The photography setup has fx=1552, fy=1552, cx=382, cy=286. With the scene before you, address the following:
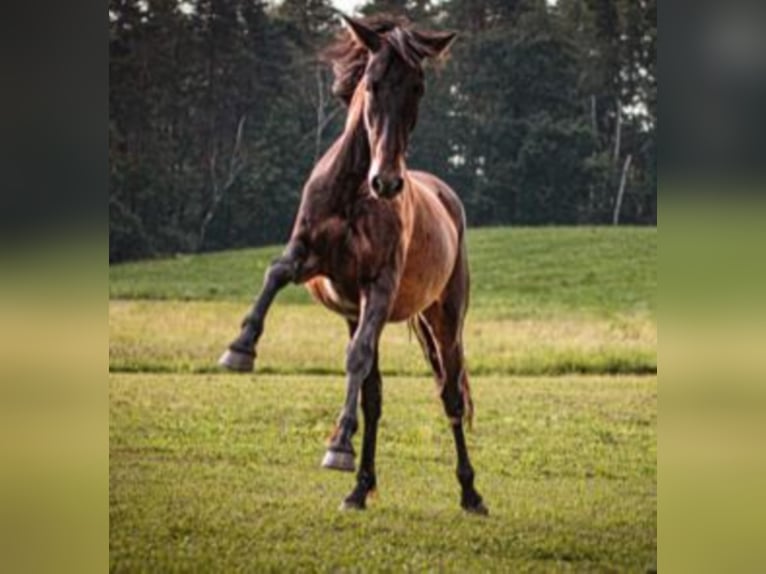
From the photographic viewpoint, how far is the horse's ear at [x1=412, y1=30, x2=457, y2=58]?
610cm

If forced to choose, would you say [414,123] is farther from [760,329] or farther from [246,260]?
[760,329]

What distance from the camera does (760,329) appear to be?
645cm

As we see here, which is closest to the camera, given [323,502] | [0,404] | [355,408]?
[355,408]

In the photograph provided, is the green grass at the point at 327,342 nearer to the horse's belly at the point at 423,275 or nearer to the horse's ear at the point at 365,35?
the horse's belly at the point at 423,275

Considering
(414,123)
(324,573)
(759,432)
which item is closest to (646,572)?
(759,432)

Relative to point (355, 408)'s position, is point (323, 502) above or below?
below

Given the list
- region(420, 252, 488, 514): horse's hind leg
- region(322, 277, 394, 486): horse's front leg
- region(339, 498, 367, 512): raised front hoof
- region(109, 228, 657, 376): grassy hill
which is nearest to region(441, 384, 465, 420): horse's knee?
region(420, 252, 488, 514): horse's hind leg

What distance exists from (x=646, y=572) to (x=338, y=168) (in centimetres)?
208

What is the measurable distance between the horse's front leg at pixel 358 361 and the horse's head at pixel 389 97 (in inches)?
18.1

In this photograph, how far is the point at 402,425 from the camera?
6.56 meters

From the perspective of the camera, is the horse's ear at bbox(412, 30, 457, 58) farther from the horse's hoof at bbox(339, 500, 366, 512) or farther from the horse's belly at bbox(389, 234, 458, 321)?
the horse's hoof at bbox(339, 500, 366, 512)

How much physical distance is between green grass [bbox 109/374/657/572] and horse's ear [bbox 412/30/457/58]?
140 cm

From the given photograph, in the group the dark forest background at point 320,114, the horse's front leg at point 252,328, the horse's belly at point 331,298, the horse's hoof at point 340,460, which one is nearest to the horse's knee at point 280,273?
the horse's front leg at point 252,328

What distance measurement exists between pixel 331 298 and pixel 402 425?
0.66 m
